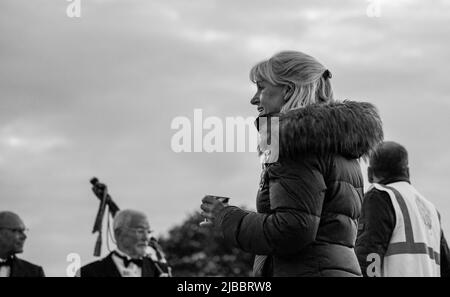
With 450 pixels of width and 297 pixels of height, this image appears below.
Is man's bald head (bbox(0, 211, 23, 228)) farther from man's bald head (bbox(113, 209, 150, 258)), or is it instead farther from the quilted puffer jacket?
the quilted puffer jacket

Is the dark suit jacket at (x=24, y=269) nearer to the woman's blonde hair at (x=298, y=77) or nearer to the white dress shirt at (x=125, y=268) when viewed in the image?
the white dress shirt at (x=125, y=268)

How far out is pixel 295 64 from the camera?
4.82 metres

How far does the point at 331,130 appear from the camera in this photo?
15.4 feet

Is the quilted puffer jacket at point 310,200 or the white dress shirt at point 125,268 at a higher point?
the white dress shirt at point 125,268

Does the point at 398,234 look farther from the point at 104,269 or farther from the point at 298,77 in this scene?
the point at 104,269

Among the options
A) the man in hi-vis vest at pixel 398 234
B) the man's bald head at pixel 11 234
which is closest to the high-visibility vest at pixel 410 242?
the man in hi-vis vest at pixel 398 234

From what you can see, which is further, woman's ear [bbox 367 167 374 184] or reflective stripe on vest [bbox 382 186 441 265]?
woman's ear [bbox 367 167 374 184]

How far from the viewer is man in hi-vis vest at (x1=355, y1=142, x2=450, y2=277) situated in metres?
7.37

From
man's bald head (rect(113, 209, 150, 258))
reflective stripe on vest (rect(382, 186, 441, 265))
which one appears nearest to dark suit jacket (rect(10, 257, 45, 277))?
man's bald head (rect(113, 209, 150, 258))

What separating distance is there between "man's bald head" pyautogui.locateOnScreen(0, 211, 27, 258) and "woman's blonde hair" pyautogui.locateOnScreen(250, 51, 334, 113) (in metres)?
6.77

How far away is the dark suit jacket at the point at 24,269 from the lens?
1076 cm

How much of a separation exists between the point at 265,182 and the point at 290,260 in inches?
14.5
